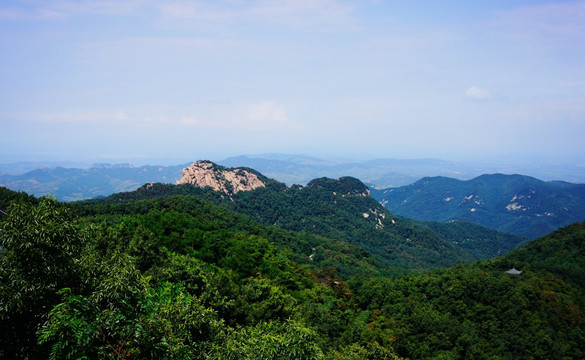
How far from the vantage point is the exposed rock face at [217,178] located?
345 ft

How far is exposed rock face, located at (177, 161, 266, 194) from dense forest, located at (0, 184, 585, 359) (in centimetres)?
1453

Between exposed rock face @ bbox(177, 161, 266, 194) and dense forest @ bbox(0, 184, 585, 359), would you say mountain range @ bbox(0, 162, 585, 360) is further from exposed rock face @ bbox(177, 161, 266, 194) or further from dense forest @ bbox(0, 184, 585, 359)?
exposed rock face @ bbox(177, 161, 266, 194)

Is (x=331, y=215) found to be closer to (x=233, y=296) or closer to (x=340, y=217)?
(x=340, y=217)

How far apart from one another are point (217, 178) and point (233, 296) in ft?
293

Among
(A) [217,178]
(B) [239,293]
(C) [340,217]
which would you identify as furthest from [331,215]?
(B) [239,293]

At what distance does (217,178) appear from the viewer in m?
108

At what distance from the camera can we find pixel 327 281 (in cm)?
4594

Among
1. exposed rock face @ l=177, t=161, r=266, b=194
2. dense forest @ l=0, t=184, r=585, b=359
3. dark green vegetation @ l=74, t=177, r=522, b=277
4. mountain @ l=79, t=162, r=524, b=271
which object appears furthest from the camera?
exposed rock face @ l=177, t=161, r=266, b=194

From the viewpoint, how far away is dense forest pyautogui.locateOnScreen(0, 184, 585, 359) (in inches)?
330

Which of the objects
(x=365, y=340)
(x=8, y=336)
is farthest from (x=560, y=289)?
(x=8, y=336)

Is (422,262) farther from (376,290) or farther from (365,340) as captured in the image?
(365,340)

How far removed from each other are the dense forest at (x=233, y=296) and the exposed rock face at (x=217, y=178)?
1453 centimetres

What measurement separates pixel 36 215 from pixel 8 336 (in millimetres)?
3240

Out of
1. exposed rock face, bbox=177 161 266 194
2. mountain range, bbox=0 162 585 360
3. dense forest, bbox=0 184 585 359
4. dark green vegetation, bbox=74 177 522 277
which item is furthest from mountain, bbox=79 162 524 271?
dense forest, bbox=0 184 585 359
